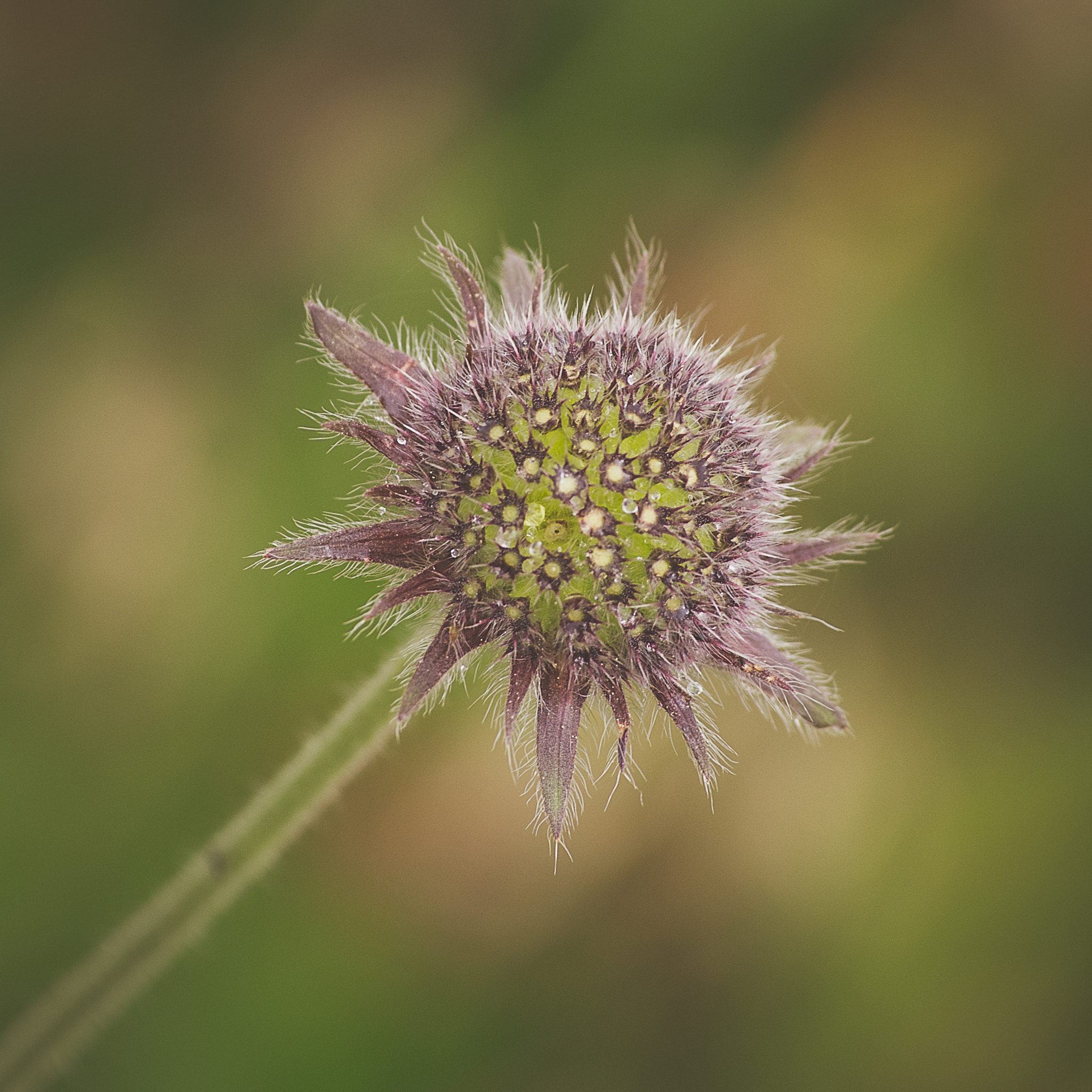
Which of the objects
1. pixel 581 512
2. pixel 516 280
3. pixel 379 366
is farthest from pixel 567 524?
pixel 516 280

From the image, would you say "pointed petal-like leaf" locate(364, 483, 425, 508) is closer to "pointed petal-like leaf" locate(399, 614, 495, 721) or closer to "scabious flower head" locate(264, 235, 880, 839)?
"scabious flower head" locate(264, 235, 880, 839)

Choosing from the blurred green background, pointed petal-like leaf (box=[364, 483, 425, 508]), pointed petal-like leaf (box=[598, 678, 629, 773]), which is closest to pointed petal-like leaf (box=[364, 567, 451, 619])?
pointed petal-like leaf (box=[364, 483, 425, 508])

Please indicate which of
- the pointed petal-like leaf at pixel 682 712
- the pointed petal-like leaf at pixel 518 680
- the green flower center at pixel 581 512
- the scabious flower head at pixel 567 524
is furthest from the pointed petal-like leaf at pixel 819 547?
the pointed petal-like leaf at pixel 518 680

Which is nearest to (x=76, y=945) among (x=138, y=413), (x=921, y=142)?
(x=138, y=413)

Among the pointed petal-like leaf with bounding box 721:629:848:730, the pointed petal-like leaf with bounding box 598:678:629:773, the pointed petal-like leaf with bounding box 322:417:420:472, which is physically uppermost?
the pointed petal-like leaf with bounding box 721:629:848:730

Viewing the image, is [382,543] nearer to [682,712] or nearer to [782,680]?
[682,712]

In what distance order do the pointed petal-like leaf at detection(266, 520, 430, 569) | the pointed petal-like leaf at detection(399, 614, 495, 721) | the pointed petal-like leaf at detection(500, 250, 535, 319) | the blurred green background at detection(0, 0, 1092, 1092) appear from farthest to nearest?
the blurred green background at detection(0, 0, 1092, 1092)
the pointed petal-like leaf at detection(500, 250, 535, 319)
the pointed petal-like leaf at detection(266, 520, 430, 569)
the pointed petal-like leaf at detection(399, 614, 495, 721)
